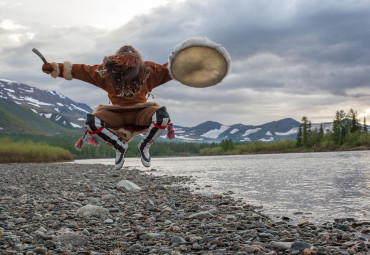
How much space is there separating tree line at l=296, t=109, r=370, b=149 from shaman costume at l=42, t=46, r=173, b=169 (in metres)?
118

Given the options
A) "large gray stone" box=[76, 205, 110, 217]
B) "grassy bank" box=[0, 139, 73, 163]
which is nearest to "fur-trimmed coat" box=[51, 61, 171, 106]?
"large gray stone" box=[76, 205, 110, 217]

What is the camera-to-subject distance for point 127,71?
6.23 meters

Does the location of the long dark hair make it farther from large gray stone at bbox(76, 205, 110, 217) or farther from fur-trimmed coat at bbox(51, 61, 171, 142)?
large gray stone at bbox(76, 205, 110, 217)

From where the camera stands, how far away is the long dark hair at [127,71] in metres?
6.11

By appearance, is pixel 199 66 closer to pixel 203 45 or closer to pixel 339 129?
pixel 203 45

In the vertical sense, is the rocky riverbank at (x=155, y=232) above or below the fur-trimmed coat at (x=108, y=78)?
below

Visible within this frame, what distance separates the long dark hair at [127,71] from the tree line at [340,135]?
118 metres

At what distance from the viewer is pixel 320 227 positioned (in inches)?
381

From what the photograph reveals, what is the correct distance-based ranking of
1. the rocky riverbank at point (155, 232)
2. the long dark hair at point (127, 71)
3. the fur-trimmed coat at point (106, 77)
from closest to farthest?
the long dark hair at point (127, 71) < the fur-trimmed coat at point (106, 77) < the rocky riverbank at point (155, 232)

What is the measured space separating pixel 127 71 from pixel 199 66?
136cm

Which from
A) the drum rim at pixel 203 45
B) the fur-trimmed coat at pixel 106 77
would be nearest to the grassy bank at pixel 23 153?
the fur-trimmed coat at pixel 106 77

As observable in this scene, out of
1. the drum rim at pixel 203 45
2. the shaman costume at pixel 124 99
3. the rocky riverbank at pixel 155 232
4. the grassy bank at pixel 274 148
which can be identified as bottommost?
the rocky riverbank at pixel 155 232

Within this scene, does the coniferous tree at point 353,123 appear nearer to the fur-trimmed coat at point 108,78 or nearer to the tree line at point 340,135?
the tree line at point 340,135

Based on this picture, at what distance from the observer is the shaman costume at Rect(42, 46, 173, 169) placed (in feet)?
20.9
